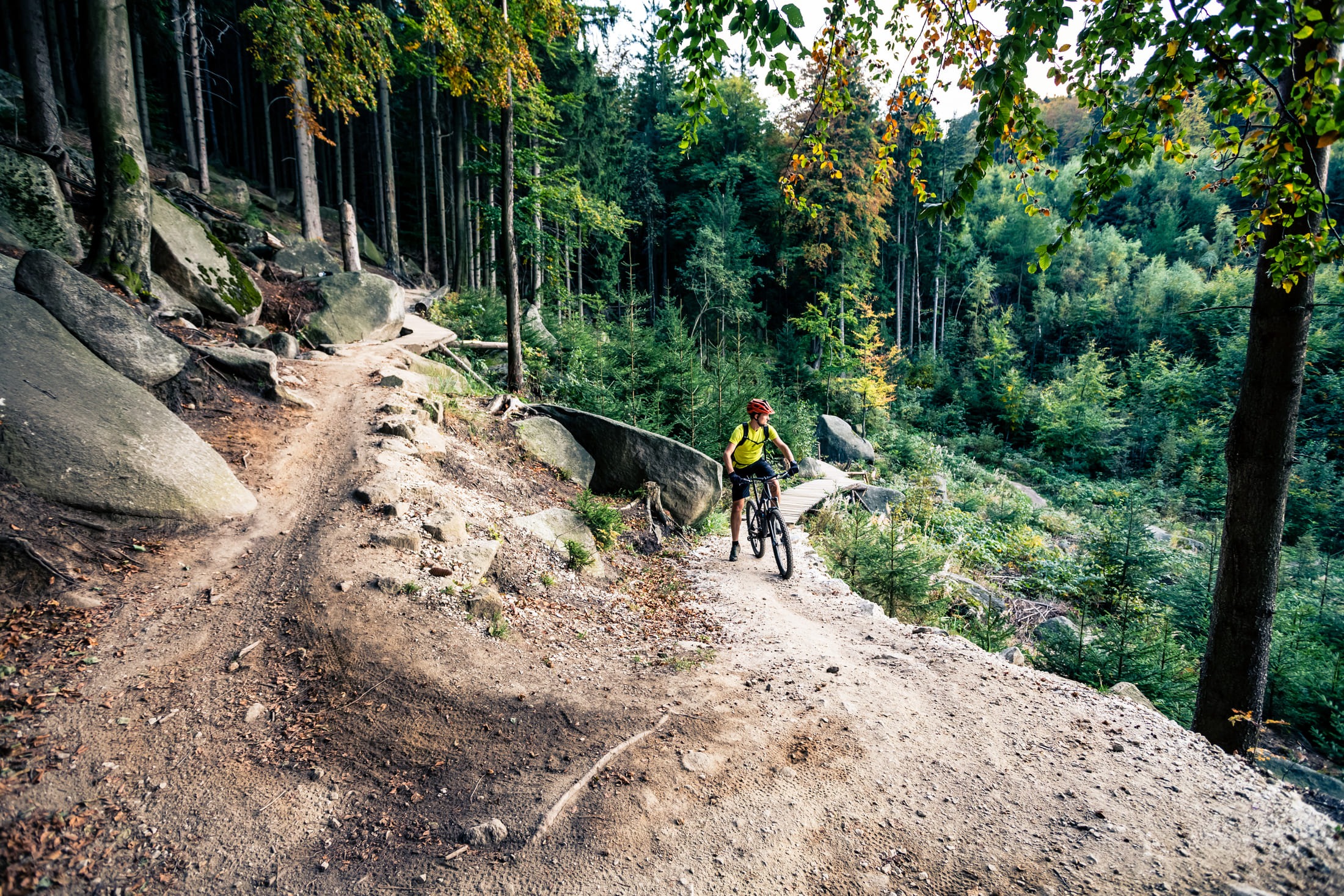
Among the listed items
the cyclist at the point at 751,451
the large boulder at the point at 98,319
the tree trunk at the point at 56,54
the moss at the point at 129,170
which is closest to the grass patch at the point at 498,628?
the cyclist at the point at 751,451

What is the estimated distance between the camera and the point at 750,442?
7.23 m

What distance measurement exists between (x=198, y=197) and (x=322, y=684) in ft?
43.8

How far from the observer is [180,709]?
9.63ft

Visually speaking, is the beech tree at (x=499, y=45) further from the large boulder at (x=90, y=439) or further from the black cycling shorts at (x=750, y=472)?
the large boulder at (x=90, y=439)

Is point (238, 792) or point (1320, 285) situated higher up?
point (1320, 285)

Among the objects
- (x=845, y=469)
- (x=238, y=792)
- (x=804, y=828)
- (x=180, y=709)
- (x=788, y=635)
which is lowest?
(x=845, y=469)

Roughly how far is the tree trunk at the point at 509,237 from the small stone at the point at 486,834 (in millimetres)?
8453

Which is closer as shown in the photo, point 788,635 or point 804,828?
point 804,828

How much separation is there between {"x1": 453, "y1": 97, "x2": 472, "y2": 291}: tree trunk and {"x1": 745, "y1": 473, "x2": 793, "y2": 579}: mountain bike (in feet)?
56.2

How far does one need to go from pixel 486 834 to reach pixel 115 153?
8935mm

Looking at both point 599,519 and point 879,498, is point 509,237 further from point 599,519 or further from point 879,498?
point 879,498

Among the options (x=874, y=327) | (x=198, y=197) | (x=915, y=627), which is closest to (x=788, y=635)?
(x=915, y=627)

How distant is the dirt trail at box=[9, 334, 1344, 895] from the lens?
92.4 inches

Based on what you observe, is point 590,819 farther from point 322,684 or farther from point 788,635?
point 788,635
